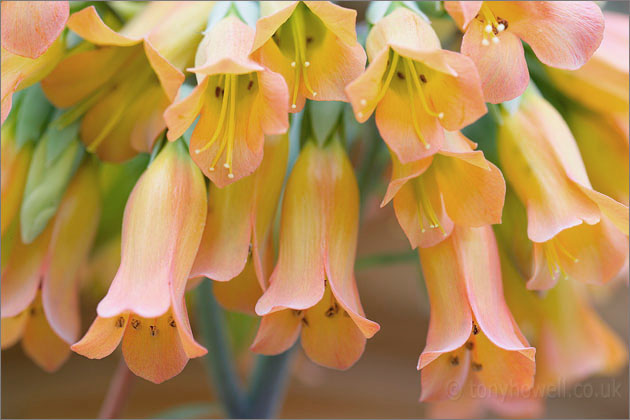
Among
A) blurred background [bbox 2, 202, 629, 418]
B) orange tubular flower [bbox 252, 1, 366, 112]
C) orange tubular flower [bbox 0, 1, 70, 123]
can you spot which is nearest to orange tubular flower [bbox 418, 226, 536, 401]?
orange tubular flower [bbox 252, 1, 366, 112]

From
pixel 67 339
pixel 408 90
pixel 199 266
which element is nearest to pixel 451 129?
pixel 408 90

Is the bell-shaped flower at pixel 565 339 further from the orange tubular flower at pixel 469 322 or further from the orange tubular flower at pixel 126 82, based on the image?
the orange tubular flower at pixel 126 82

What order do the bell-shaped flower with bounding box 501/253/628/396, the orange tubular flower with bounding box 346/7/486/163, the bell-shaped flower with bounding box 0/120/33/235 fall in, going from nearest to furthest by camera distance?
1. the orange tubular flower with bounding box 346/7/486/163
2. the bell-shaped flower with bounding box 0/120/33/235
3. the bell-shaped flower with bounding box 501/253/628/396

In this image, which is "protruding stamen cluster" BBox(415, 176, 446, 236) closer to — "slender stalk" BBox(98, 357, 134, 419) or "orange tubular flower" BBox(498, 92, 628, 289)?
"orange tubular flower" BBox(498, 92, 628, 289)

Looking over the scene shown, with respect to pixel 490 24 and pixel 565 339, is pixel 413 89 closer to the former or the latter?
pixel 490 24

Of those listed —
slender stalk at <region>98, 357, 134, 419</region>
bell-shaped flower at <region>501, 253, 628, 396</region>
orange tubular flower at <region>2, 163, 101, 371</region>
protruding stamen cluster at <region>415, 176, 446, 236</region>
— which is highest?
protruding stamen cluster at <region>415, 176, 446, 236</region>

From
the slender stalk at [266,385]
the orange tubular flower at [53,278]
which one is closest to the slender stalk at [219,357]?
the slender stalk at [266,385]
